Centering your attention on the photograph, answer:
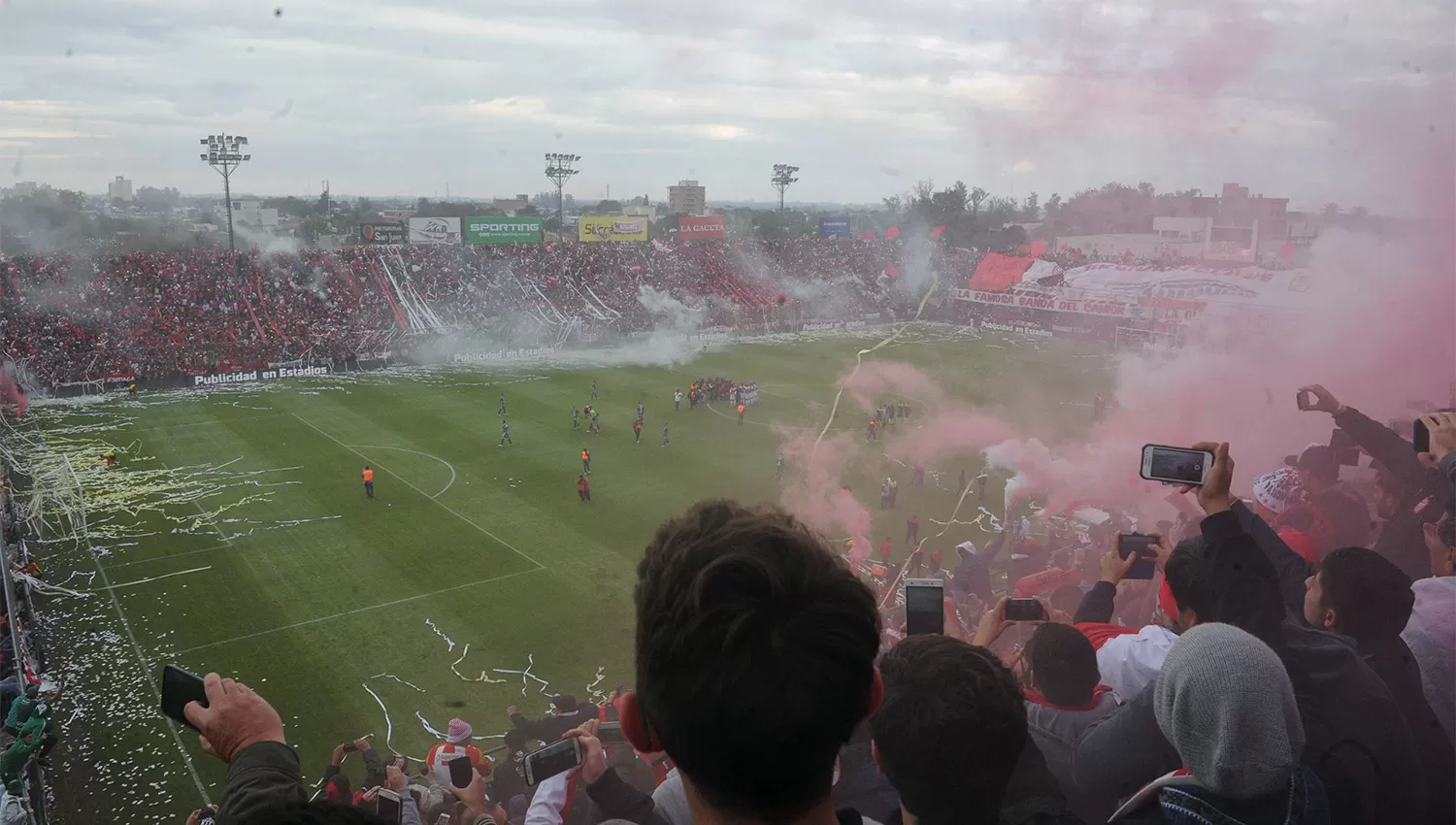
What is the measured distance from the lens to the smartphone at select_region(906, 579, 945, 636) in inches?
140

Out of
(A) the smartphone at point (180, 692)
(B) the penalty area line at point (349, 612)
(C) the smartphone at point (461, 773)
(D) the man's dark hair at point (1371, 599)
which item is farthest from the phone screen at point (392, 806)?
(B) the penalty area line at point (349, 612)

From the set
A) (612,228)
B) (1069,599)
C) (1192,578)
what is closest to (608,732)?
(1192,578)

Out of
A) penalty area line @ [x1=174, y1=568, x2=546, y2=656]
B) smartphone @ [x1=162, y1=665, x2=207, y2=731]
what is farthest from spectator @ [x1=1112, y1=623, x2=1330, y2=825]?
penalty area line @ [x1=174, y1=568, x2=546, y2=656]

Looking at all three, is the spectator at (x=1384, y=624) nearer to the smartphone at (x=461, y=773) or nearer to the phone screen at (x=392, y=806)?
the phone screen at (x=392, y=806)

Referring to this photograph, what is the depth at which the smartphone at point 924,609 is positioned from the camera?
3559 mm

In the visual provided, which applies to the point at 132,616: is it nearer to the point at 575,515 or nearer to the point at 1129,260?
the point at 575,515

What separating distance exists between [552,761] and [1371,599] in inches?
135

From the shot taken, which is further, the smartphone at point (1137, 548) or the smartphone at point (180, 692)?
the smartphone at point (1137, 548)

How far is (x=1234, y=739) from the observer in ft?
7.80

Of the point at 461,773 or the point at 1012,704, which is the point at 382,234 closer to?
the point at 461,773

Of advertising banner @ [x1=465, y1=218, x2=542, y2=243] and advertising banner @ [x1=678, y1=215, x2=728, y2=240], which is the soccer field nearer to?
advertising banner @ [x1=465, y1=218, x2=542, y2=243]

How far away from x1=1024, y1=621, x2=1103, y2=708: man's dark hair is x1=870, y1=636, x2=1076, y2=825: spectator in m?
1.11

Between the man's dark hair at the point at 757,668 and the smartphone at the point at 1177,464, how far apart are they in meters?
2.87

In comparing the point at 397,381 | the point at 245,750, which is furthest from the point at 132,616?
the point at 397,381
